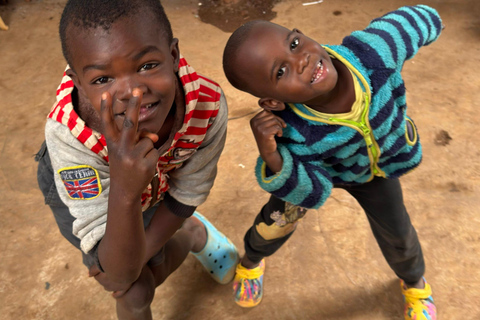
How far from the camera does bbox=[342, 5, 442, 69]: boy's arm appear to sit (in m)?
1.26

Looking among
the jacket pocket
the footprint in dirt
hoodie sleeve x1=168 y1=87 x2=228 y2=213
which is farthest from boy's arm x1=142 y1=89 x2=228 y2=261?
the footprint in dirt

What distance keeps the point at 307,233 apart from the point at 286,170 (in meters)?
0.82

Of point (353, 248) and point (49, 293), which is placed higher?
point (353, 248)

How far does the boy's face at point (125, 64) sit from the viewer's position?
89cm

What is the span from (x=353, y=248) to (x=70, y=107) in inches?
51.2

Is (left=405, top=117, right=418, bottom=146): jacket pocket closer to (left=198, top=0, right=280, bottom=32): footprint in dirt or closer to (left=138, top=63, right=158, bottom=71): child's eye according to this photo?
(left=138, top=63, right=158, bottom=71): child's eye

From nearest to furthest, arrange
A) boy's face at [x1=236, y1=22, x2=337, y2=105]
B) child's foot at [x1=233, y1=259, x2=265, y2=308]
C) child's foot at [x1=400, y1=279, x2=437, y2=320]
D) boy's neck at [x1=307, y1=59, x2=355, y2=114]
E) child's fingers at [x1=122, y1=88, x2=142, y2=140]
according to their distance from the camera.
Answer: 1. child's fingers at [x1=122, y1=88, x2=142, y2=140]
2. boy's face at [x1=236, y1=22, x2=337, y2=105]
3. boy's neck at [x1=307, y1=59, x2=355, y2=114]
4. child's foot at [x1=400, y1=279, x2=437, y2=320]
5. child's foot at [x1=233, y1=259, x2=265, y2=308]

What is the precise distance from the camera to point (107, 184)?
45.1 inches

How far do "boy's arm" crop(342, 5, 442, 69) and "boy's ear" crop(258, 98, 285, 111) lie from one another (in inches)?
10.5

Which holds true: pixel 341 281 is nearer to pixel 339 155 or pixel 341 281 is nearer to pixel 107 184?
pixel 339 155

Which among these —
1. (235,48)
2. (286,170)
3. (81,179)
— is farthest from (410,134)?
(81,179)

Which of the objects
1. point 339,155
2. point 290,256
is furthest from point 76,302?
point 339,155

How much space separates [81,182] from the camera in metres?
1.11

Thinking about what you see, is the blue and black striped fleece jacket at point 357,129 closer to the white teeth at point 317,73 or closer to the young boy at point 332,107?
the young boy at point 332,107
